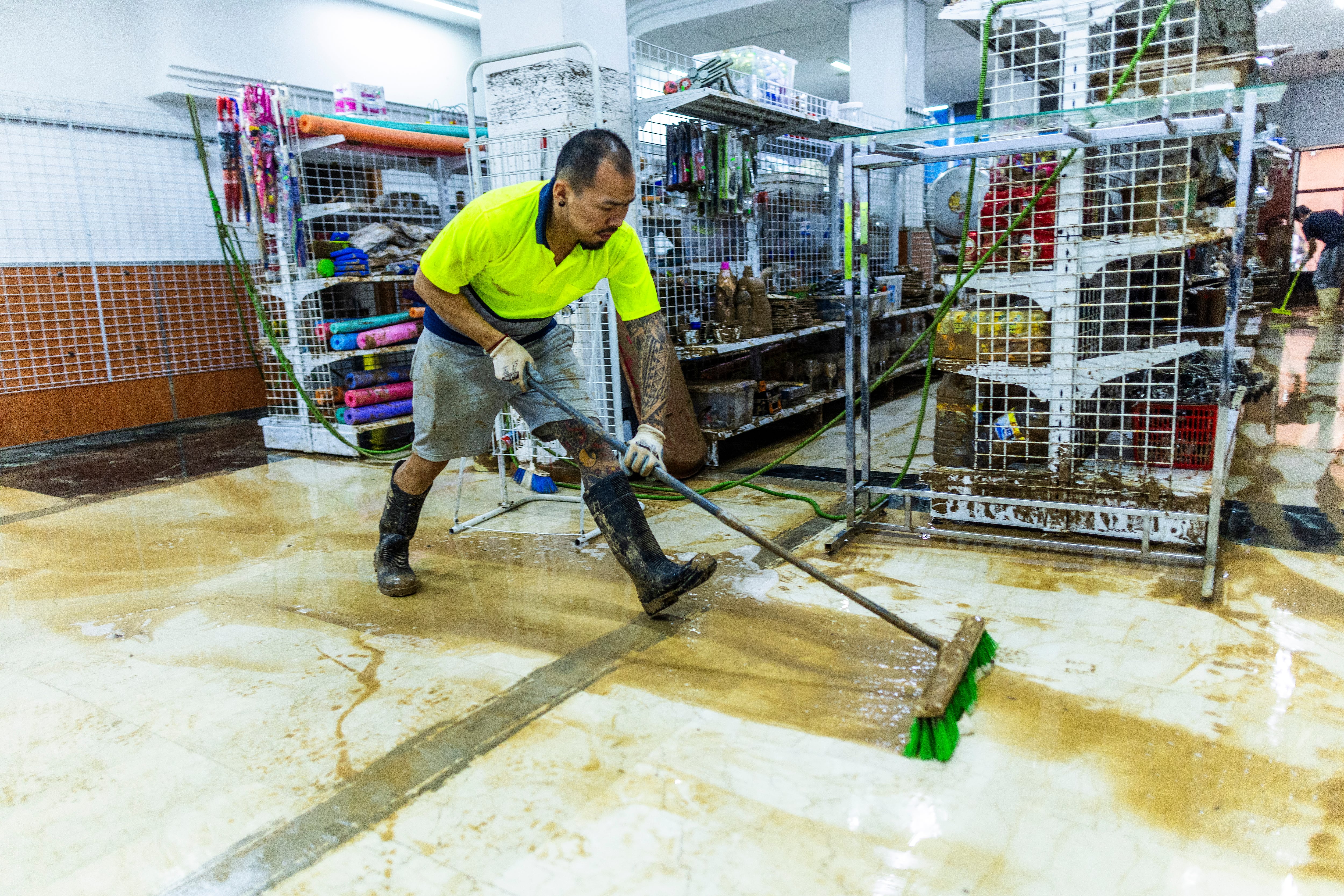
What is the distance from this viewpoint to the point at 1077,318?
355cm

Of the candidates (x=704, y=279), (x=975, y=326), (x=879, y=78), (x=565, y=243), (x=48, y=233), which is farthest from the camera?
(x=879, y=78)

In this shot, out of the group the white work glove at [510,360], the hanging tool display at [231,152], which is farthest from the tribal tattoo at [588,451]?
the hanging tool display at [231,152]

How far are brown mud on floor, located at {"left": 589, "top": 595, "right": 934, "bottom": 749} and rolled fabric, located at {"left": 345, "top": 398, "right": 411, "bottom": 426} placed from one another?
382 centimetres

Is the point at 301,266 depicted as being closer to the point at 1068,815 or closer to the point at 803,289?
the point at 803,289

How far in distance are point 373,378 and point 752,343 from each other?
2692mm

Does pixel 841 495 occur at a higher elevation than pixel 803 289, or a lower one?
lower

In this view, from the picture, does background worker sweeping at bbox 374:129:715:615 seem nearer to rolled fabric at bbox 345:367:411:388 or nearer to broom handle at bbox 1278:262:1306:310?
rolled fabric at bbox 345:367:411:388

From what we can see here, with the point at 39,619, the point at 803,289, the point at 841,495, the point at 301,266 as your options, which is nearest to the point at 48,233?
the point at 301,266

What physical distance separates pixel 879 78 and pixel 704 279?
5.45 metres

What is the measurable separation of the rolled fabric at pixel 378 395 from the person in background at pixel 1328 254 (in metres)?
12.3

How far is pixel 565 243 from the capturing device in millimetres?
2756

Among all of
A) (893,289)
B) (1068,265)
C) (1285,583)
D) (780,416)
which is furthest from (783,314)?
(1285,583)

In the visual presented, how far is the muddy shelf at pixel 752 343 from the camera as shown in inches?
196

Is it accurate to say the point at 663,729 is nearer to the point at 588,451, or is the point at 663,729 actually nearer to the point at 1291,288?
the point at 588,451
